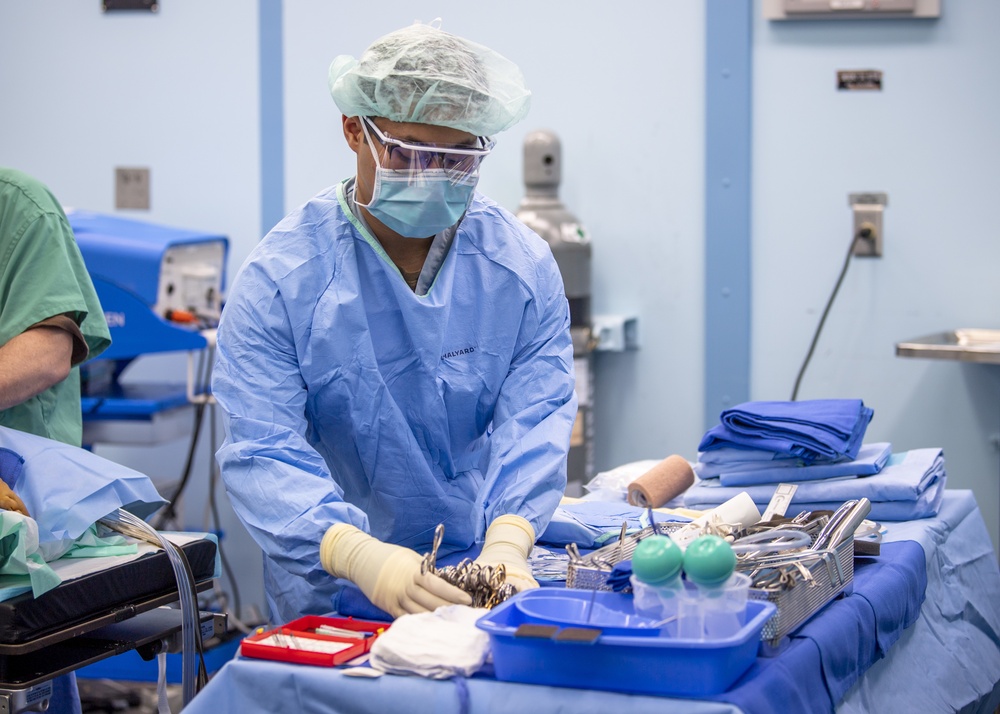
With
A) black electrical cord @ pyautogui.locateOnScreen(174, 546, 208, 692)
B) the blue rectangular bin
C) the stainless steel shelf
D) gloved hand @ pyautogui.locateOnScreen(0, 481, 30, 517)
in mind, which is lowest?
black electrical cord @ pyautogui.locateOnScreen(174, 546, 208, 692)

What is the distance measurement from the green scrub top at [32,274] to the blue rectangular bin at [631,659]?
Result: 1044mm

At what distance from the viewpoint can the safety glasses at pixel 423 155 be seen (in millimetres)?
1555

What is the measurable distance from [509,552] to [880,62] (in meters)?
2.30

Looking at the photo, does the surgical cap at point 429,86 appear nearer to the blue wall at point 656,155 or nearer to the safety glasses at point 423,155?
the safety glasses at point 423,155

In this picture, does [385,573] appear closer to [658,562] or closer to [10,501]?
[658,562]

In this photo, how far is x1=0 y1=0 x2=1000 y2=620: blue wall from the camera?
124 inches

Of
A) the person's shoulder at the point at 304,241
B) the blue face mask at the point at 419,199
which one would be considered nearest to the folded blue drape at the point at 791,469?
the blue face mask at the point at 419,199

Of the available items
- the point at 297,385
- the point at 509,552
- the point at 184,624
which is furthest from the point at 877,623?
the point at 184,624

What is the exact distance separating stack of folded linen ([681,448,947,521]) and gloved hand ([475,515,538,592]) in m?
0.55

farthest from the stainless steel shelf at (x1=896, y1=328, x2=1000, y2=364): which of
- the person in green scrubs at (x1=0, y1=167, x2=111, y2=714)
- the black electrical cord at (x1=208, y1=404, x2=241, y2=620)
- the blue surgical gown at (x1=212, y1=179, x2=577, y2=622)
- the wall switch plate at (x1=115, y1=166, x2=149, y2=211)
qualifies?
the wall switch plate at (x1=115, y1=166, x2=149, y2=211)

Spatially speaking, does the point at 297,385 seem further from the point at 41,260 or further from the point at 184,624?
the point at 41,260

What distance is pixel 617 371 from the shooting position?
3.46 m

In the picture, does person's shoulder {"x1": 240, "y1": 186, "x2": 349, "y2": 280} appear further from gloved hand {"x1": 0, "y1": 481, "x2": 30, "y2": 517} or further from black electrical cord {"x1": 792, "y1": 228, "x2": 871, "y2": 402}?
black electrical cord {"x1": 792, "y1": 228, "x2": 871, "y2": 402}

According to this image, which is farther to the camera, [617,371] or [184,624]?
[617,371]
